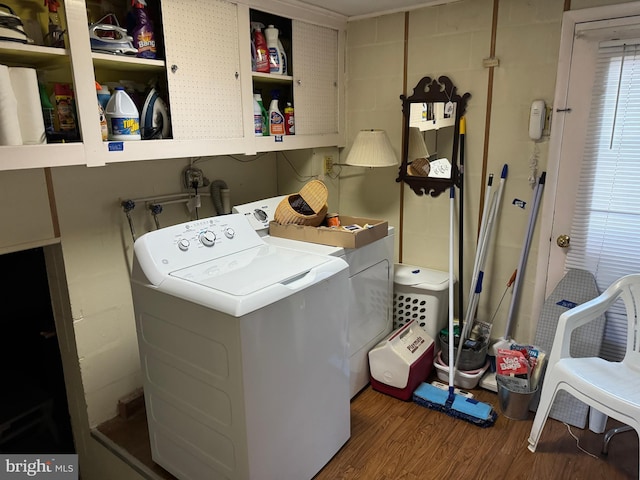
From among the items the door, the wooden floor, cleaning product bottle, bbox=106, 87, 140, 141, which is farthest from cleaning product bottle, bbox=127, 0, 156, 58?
the door

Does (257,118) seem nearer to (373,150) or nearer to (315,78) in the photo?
(315,78)

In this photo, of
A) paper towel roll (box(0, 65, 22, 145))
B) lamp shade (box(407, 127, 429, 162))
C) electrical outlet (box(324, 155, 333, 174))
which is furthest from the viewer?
electrical outlet (box(324, 155, 333, 174))

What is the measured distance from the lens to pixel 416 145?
2.73 metres

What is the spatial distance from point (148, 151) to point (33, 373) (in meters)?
1.76

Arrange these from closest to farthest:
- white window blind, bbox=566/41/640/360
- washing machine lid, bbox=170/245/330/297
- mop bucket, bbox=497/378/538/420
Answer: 1. washing machine lid, bbox=170/245/330/297
2. white window blind, bbox=566/41/640/360
3. mop bucket, bbox=497/378/538/420

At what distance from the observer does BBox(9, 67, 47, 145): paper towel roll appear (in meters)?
1.51

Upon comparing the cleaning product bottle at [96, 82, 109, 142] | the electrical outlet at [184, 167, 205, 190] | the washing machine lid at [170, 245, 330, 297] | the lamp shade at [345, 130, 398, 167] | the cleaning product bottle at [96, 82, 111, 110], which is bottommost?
the washing machine lid at [170, 245, 330, 297]

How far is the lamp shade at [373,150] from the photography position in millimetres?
2613

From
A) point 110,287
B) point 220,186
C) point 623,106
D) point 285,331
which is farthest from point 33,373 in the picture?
point 623,106

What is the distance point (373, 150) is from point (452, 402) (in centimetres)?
146

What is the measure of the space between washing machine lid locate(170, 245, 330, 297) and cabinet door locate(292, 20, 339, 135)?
991 mm

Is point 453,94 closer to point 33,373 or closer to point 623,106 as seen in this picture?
point 623,106

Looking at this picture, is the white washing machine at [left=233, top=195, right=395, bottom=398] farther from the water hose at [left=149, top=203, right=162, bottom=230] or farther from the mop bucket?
the mop bucket

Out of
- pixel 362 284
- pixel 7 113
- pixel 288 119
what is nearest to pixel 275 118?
pixel 288 119
